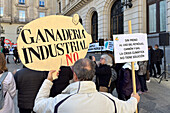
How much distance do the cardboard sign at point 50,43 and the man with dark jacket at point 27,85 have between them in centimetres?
39

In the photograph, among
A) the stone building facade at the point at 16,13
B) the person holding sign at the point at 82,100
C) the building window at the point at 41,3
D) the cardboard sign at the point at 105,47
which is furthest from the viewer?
the building window at the point at 41,3

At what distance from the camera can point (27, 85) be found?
88.4 inches

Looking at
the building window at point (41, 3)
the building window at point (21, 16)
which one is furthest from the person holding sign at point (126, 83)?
the building window at point (41, 3)

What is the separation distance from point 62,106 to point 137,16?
11.2 metres

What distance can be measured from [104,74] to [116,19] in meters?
11.9

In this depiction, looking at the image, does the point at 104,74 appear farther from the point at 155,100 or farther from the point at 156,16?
the point at 156,16

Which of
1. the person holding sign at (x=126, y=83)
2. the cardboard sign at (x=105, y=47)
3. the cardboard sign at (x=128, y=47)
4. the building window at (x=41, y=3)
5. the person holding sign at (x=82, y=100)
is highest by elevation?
the building window at (x=41, y=3)

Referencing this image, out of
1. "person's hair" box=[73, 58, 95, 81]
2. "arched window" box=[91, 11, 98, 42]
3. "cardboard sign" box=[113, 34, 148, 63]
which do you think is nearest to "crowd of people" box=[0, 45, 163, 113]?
"person's hair" box=[73, 58, 95, 81]

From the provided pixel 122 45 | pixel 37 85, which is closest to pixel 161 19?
pixel 122 45

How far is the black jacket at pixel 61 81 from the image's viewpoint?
2.41 metres

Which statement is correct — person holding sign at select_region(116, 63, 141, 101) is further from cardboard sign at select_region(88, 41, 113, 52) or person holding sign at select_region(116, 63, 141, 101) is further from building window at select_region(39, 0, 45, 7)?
building window at select_region(39, 0, 45, 7)

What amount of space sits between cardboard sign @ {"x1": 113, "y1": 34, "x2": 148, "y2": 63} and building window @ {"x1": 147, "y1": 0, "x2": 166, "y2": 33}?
893 cm

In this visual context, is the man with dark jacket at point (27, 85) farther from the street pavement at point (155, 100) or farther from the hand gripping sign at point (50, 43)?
the street pavement at point (155, 100)

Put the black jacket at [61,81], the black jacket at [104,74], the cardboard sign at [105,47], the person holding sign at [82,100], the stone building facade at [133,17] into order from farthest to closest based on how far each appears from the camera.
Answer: the cardboard sign at [105,47]
the stone building facade at [133,17]
the black jacket at [104,74]
the black jacket at [61,81]
the person holding sign at [82,100]
